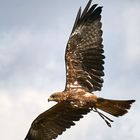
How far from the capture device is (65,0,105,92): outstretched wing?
10891 mm

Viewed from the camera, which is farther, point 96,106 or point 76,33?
point 76,33

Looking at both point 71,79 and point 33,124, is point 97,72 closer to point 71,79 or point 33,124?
point 71,79

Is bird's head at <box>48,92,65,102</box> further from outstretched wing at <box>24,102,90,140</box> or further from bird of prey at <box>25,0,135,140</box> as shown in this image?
outstretched wing at <box>24,102,90,140</box>

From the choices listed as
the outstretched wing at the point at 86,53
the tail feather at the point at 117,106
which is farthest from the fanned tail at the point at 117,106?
the outstretched wing at the point at 86,53

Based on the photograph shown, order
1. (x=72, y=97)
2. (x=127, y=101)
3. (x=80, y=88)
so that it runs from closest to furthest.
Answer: (x=127, y=101), (x=72, y=97), (x=80, y=88)

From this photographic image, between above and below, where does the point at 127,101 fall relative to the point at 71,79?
below

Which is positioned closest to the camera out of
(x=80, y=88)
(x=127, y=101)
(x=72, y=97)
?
(x=127, y=101)

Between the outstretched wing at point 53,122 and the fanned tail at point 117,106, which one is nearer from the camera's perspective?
the fanned tail at point 117,106

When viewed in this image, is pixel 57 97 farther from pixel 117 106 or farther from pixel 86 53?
pixel 86 53

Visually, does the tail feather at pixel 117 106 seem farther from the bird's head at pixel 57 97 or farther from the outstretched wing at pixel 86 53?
the outstretched wing at pixel 86 53

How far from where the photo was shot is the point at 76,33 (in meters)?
11.4

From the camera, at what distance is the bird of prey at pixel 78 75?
1045cm

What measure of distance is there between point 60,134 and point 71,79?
1.60 m

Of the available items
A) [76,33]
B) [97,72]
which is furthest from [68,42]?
[97,72]
